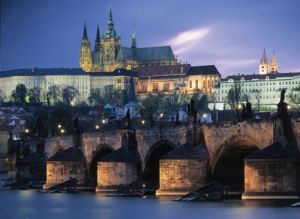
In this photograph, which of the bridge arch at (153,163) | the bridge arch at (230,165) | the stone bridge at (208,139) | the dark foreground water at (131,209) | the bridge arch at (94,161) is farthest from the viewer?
the bridge arch at (94,161)

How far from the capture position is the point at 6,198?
236 feet

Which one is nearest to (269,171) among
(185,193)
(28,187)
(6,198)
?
(185,193)

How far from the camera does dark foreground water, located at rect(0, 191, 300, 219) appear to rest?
48.8m

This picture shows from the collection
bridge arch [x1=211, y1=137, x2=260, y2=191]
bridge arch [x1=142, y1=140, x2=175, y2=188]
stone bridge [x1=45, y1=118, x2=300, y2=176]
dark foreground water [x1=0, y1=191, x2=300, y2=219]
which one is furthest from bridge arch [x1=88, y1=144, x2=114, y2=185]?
bridge arch [x1=211, y1=137, x2=260, y2=191]

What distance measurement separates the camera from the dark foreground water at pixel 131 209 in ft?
160

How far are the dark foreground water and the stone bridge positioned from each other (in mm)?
3732

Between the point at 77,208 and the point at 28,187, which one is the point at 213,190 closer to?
the point at 77,208

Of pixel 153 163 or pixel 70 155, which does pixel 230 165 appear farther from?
pixel 70 155

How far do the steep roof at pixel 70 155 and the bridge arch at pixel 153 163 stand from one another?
408 inches

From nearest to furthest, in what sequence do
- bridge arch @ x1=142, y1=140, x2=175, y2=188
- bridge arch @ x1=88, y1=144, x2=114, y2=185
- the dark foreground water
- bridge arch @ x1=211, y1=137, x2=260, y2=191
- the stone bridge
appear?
1. the dark foreground water
2. the stone bridge
3. bridge arch @ x1=211, y1=137, x2=260, y2=191
4. bridge arch @ x1=142, y1=140, x2=175, y2=188
5. bridge arch @ x1=88, y1=144, x2=114, y2=185

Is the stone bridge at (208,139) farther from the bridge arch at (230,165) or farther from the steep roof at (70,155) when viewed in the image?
the steep roof at (70,155)

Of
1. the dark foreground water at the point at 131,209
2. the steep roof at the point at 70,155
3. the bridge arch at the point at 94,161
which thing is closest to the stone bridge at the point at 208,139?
the bridge arch at the point at 94,161

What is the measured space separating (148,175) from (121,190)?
3111 millimetres

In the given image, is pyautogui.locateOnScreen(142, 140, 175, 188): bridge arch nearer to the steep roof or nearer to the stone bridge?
the stone bridge
